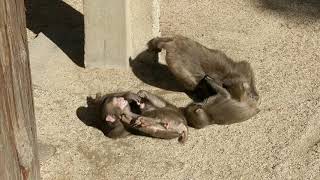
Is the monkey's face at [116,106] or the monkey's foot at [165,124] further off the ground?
the monkey's face at [116,106]

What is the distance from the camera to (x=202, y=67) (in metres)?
4.77

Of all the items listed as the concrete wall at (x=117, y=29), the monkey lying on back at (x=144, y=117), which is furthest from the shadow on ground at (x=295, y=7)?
the monkey lying on back at (x=144, y=117)

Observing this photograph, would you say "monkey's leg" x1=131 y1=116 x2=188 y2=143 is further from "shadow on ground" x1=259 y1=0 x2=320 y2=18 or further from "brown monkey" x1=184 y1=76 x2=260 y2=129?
"shadow on ground" x1=259 y1=0 x2=320 y2=18

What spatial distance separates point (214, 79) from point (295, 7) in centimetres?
165

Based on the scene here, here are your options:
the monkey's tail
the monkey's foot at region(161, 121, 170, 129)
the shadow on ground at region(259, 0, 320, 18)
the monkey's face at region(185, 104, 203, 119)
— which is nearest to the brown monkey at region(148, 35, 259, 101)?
the monkey's tail

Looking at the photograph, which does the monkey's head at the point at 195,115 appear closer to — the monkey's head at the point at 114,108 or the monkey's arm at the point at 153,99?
the monkey's arm at the point at 153,99

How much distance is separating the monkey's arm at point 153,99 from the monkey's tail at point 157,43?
47cm

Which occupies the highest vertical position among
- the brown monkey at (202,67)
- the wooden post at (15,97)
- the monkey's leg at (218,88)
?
the wooden post at (15,97)

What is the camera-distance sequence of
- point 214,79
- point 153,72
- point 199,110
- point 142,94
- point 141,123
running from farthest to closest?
1. point 153,72
2. point 214,79
3. point 142,94
4. point 199,110
5. point 141,123

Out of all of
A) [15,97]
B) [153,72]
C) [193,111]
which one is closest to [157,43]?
[153,72]

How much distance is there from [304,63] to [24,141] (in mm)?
2816

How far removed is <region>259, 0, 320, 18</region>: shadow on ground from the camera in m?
5.95

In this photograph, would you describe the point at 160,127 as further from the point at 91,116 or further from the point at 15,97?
the point at 15,97

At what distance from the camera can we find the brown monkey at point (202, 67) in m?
4.71
